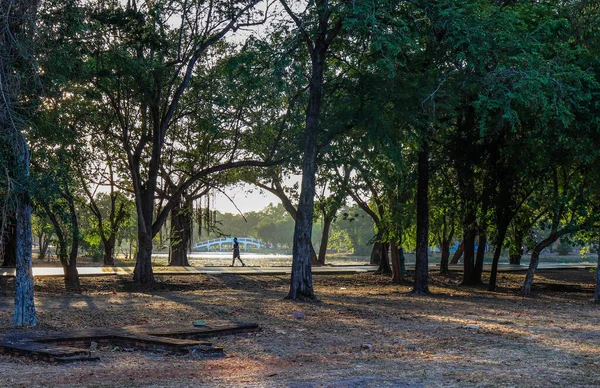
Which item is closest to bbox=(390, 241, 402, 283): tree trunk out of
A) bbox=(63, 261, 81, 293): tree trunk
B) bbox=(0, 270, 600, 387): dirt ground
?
bbox=(0, 270, 600, 387): dirt ground

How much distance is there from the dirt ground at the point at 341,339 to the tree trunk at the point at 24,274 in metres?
0.39

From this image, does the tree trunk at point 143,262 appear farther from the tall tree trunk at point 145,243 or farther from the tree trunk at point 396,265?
the tree trunk at point 396,265

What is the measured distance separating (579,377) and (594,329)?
5.88 m

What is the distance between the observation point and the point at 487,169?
79.8ft

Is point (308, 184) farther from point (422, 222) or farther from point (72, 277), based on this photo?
point (72, 277)

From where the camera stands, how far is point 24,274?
1343 cm

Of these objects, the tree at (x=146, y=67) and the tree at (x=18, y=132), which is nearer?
the tree at (x=18, y=132)

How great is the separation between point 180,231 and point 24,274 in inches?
717

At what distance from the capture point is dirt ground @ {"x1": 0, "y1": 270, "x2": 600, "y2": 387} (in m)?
8.87

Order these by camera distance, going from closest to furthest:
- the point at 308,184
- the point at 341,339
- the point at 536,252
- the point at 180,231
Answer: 1. the point at 341,339
2. the point at 308,184
3. the point at 536,252
4. the point at 180,231

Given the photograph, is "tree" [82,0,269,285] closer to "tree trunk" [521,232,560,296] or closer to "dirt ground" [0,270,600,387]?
"dirt ground" [0,270,600,387]

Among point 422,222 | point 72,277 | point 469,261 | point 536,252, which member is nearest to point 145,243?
point 72,277

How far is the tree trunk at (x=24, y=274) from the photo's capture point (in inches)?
522

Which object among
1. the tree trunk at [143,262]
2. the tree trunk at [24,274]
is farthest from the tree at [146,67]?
the tree trunk at [24,274]
